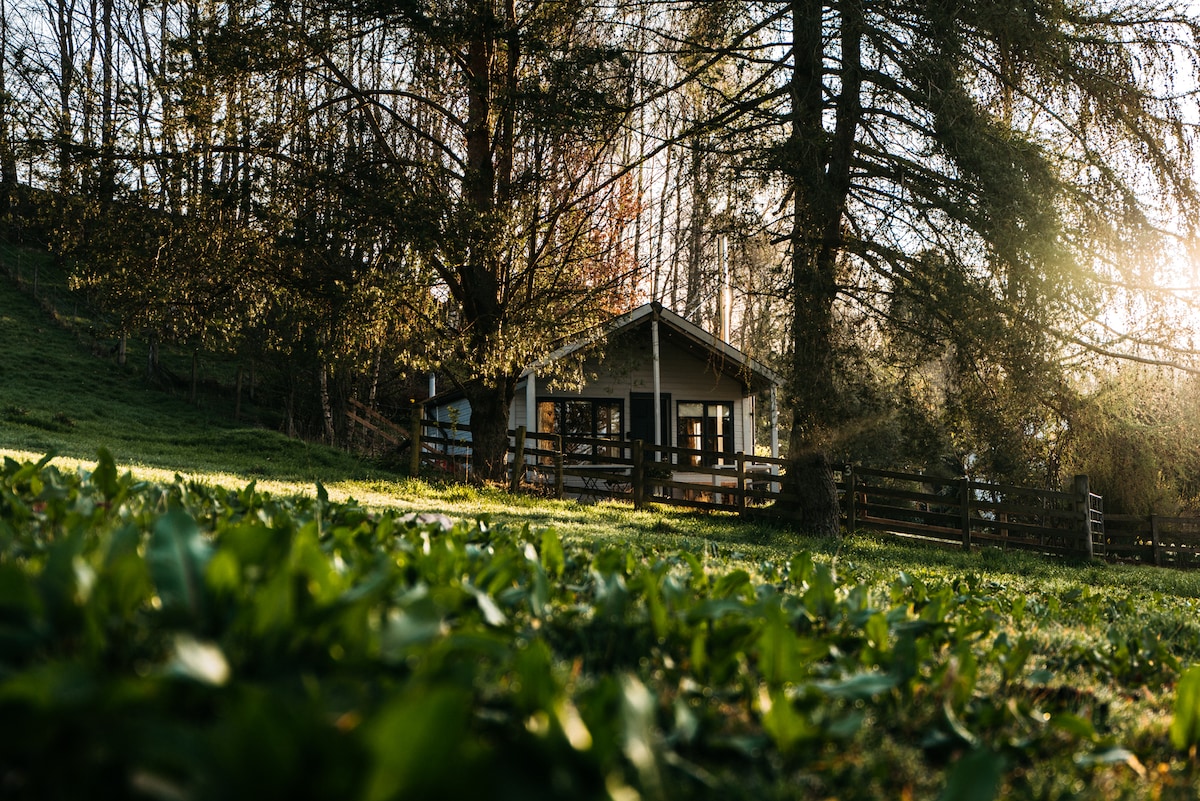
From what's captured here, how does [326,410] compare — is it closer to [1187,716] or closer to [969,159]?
[969,159]

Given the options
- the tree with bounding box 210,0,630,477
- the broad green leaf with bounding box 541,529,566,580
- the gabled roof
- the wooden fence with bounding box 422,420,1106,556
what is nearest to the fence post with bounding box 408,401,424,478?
the wooden fence with bounding box 422,420,1106,556

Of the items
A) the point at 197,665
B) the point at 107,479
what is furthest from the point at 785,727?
the point at 107,479

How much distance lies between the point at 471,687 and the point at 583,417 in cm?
2248

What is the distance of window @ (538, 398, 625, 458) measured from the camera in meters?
23.4

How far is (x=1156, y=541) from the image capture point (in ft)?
62.2

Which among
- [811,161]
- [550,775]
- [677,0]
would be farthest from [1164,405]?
[550,775]

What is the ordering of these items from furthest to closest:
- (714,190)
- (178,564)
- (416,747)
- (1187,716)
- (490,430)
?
1. (490,430)
2. (714,190)
3. (1187,716)
4. (178,564)
5. (416,747)

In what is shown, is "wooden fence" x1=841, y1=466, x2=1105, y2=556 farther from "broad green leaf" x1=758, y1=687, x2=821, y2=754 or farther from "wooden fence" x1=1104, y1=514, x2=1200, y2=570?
"broad green leaf" x1=758, y1=687, x2=821, y2=754

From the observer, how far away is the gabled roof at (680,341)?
15.7 metres

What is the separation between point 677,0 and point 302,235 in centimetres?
689

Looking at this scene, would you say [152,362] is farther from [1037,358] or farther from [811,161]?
[1037,358]

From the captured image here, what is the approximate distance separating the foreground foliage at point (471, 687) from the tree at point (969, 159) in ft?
31.5

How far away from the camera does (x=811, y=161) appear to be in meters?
11.5

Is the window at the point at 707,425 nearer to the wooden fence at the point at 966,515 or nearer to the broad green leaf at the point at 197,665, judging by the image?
the wooden fence at the point at 966,515
